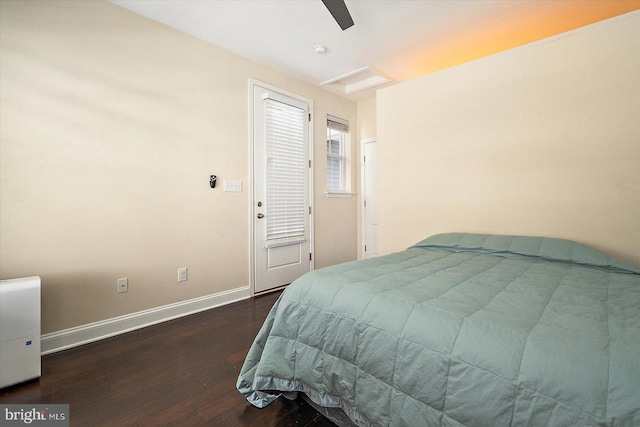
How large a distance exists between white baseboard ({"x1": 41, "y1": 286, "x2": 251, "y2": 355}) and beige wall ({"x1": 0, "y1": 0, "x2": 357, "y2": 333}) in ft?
0.20

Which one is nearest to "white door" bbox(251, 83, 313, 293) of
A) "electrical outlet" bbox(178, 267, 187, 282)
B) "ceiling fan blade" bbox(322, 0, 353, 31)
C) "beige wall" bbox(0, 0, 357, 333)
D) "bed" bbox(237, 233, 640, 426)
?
"beige wall" bbox(0, 0, 357, 333)

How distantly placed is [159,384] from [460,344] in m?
1.69

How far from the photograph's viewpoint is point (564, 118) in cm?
218

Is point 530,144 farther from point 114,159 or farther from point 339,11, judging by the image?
point 114,159

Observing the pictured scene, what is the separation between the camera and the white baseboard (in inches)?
80.0

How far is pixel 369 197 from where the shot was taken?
455cm

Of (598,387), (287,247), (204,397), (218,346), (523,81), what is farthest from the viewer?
(287,247)

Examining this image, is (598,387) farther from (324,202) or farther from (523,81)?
(324,202)

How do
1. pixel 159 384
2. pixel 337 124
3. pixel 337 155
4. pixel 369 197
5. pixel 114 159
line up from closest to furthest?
1. pixel 159 384
2. pixel 114 159
3. pixel 337 124
4. pixel 337 155
5. pixel 369 197

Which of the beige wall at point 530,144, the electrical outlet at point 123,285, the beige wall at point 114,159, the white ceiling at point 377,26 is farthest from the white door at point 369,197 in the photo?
the electrical outlet at point 123,285

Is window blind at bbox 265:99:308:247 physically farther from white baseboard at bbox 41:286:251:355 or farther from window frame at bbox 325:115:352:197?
white baseboard at bbox 41:286:251:355

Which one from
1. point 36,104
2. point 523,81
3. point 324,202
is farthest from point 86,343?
point 523,81

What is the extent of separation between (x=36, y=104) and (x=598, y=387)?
3.19 m

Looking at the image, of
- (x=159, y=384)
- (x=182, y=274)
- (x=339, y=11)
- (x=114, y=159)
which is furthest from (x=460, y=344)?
(x=114, y=159)
